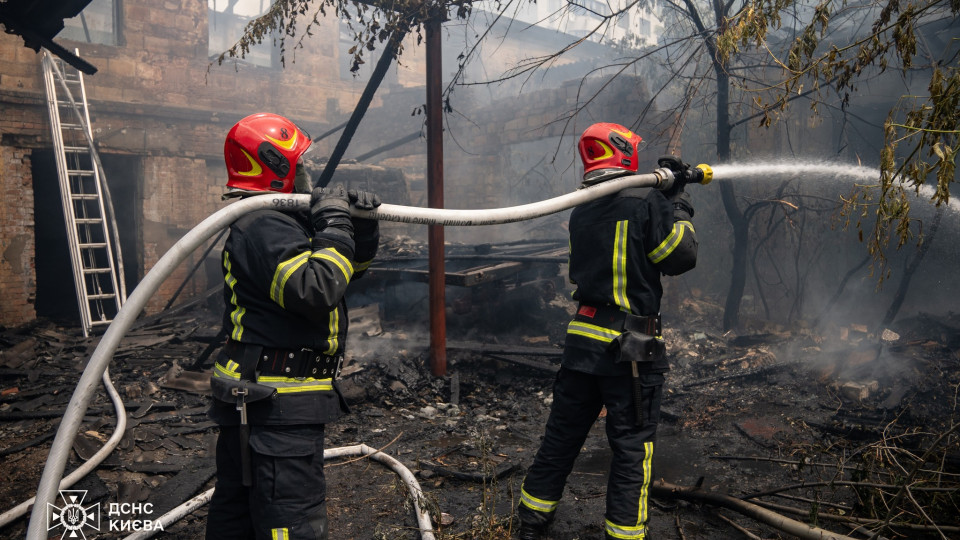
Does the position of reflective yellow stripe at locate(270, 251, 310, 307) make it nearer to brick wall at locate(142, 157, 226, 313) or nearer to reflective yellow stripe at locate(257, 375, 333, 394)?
reflective yellow stripe at locate(257, 375, 333, 394)

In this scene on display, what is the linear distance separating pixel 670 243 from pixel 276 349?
2.02 meters

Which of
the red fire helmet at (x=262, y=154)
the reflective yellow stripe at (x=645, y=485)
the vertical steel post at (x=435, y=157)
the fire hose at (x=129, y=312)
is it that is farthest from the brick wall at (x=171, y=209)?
the reflective yellow stripe at (x=645, y=485)

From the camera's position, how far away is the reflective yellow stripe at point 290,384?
2.27m

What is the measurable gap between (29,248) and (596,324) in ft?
33.2

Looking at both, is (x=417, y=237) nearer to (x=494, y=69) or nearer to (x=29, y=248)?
(x=29, y=248)

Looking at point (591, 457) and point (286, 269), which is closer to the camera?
point (286, 269)

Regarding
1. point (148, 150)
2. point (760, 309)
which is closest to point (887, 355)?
point (760, 309)

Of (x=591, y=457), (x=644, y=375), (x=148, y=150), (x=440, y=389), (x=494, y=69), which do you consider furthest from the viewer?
(x=494, y=69)

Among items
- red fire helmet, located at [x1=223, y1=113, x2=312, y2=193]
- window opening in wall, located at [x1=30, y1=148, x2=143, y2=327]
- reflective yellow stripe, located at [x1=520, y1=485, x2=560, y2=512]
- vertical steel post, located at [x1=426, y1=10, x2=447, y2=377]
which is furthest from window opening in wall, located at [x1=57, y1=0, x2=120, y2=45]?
reflective yellow stripe, located at [x1=520, y1=485, x2=560, y2=512]

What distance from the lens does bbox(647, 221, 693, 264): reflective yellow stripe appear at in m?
3.02

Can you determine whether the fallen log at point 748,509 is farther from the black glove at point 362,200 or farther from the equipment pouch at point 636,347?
the black glove at point 362,200

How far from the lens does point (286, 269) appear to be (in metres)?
2.18

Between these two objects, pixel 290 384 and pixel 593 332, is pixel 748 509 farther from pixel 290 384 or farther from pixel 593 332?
pixel 290 384

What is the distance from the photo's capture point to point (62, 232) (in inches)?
418
